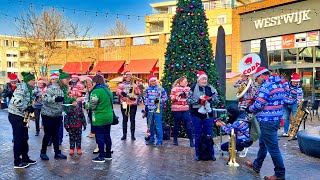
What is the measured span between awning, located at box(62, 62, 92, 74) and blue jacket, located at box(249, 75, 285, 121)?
34.3 metres

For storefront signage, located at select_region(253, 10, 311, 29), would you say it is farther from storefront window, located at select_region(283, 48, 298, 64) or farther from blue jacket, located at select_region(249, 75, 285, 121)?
blue jacket, located at select_region(249, 75, 285, 121)

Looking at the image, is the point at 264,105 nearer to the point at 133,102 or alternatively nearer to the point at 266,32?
the point at 133,102

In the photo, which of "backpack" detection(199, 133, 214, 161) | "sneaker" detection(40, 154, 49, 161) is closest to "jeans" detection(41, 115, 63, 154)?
"sneaker" detection(40, 154, 49, 161)

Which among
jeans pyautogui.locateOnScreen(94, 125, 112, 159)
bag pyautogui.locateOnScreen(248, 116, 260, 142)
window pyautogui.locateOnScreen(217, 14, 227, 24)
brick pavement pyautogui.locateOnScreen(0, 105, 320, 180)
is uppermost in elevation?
window pyautogui.locateOnScreen(217, 14, 227, 24)

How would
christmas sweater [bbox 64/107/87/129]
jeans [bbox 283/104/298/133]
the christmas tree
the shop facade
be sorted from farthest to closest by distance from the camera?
the shop facade < jeans [bbox 283/104/298/133] < the christmas tree < christmas sweater [bbox 64/107/87/129]

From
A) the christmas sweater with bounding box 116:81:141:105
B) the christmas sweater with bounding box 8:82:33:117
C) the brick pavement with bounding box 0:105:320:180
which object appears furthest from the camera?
the christmas sweater with bounding box 116:81:141:105

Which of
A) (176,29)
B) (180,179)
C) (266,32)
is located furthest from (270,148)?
(266,32)

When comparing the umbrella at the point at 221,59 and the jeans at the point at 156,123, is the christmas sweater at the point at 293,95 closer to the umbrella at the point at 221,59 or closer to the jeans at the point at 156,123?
the umbrella at the point at 221,59

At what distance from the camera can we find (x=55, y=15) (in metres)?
31.6

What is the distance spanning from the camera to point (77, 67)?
40.0 metres

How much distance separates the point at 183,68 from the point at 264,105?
4381 mm

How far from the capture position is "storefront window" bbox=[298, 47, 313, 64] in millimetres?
23047

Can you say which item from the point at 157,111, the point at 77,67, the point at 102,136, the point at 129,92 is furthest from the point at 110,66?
the point at 102,136

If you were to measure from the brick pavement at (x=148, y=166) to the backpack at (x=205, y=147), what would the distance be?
0.16 meters
